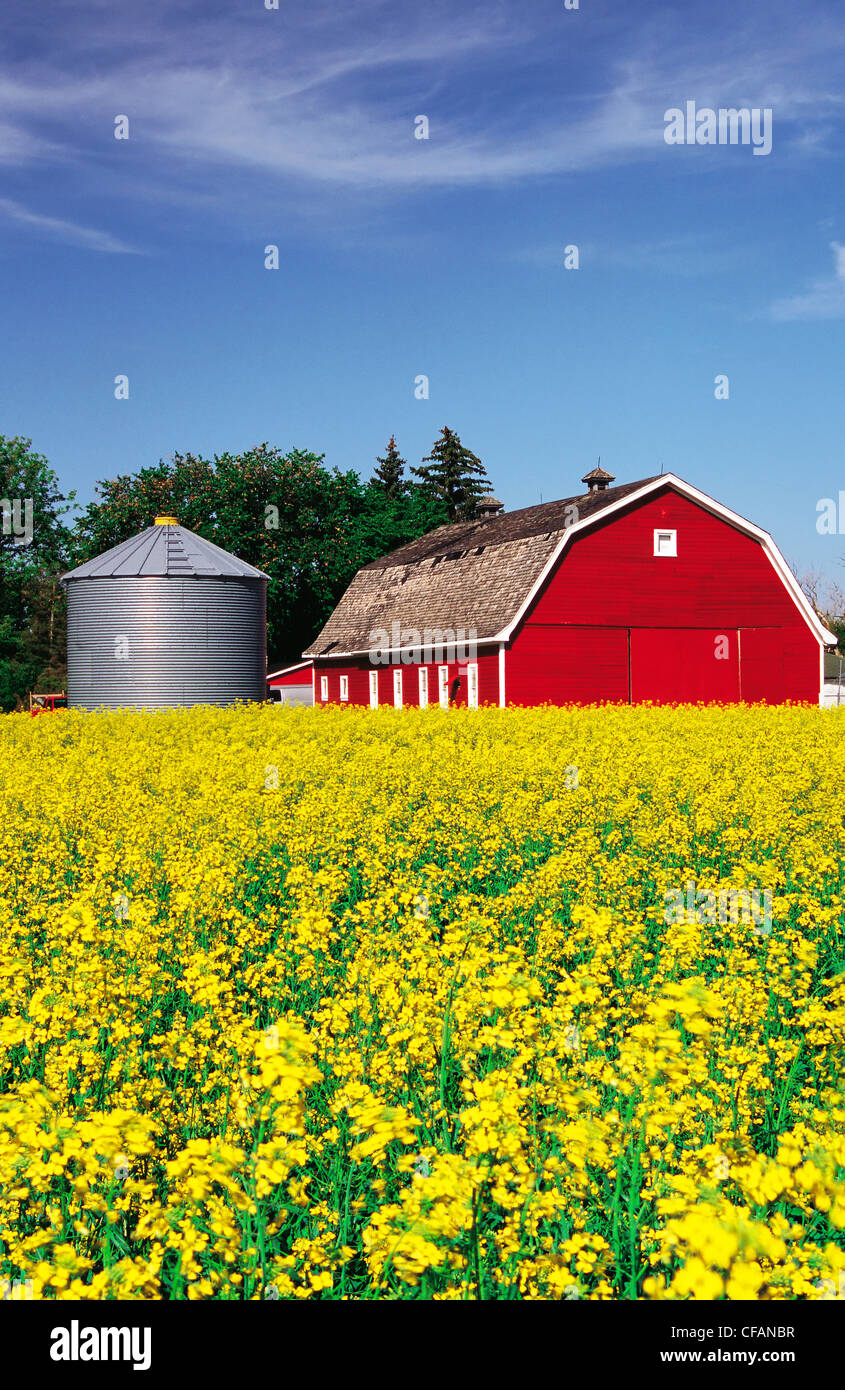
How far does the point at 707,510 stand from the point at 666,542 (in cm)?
177

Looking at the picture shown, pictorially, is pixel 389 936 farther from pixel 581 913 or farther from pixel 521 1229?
pixel 521 1229

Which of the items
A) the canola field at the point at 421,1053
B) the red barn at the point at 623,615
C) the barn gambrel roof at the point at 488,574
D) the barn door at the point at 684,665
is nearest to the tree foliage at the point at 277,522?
the barn gambrel roof at the point at 488,574

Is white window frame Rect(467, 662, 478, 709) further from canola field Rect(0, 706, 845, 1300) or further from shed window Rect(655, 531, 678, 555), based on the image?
canola field Rect(0, 706, 845, 1300)

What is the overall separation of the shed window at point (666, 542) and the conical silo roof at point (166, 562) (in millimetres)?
12316

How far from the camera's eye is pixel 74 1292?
91.6 inches

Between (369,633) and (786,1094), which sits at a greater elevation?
(369,633)

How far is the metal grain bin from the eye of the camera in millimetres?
28594

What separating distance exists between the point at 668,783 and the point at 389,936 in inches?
234

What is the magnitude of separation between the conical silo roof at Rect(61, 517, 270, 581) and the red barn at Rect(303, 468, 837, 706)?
6.98 metres

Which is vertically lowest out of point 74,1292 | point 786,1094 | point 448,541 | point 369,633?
point 786,1094

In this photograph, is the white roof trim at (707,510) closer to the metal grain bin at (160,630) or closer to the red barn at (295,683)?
the metal grain bin at (160,630)

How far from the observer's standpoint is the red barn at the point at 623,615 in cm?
3097
